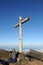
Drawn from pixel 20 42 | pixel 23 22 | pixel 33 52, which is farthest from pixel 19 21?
pixel 33 52

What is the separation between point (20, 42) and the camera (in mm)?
13336

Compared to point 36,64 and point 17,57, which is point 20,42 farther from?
point 36,64

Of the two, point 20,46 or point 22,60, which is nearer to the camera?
point 22,60

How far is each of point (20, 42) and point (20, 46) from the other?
362mm

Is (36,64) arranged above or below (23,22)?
below

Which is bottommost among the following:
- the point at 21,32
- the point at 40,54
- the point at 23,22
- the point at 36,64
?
the point at 36,64

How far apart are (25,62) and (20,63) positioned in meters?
0.37

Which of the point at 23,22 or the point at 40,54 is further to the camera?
the point at 23,22

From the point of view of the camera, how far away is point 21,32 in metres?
Result: 13.6

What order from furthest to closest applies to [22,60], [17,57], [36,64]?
[17,57] < [22,60] < [36,64]

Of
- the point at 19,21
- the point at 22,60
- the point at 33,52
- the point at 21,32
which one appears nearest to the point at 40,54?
the point at 33,52

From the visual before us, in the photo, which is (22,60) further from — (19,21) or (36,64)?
(19,21)

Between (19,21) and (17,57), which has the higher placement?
(19,21)

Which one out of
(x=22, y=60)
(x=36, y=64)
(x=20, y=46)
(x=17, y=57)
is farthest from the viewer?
(x=20, y=46)
